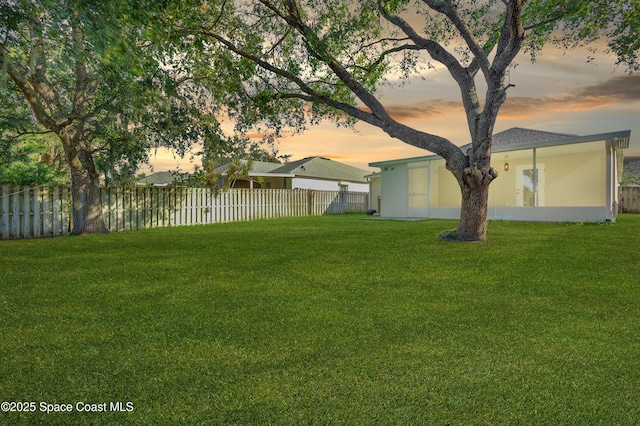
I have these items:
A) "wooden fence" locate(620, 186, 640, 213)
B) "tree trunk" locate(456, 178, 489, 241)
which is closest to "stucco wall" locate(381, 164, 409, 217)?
"tree trunk" locate(456, 178, 489, 241)

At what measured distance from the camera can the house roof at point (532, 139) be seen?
12.8 metres

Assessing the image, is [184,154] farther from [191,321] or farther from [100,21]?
[191,321]

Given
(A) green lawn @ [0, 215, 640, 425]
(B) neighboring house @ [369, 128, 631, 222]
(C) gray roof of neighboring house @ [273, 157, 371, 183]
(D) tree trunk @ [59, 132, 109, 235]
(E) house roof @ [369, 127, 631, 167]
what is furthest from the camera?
(C) gray roof of neighboring house @ [273, 157, 371, 183]

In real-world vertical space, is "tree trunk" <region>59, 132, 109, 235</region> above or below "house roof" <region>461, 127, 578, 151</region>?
below

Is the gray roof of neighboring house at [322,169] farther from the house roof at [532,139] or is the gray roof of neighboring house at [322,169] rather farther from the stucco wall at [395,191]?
the house roof at [532,139]

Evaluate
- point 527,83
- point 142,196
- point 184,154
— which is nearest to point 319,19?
point 184,154

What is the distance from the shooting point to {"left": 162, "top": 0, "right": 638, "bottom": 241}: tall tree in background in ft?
28.0

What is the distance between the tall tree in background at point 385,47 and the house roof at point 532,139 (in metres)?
3.86

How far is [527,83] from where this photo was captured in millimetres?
13305

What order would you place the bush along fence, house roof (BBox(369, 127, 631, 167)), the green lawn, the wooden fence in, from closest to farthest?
1. the green lawn
2. the bush along fence
3. house roof (BBox(369, 127, 631, 167))
4. the wooden fence

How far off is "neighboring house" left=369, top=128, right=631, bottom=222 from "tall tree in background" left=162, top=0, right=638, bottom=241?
5252 millimetres

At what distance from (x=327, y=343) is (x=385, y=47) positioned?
10.9 meters

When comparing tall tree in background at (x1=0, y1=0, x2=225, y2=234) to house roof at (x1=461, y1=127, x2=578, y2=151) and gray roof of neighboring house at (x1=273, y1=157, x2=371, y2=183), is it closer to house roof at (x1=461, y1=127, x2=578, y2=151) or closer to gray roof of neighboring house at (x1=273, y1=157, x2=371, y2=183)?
house roof at (x1=461, y1=127, x2=578, y2=151)

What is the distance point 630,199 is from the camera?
22.5 m
